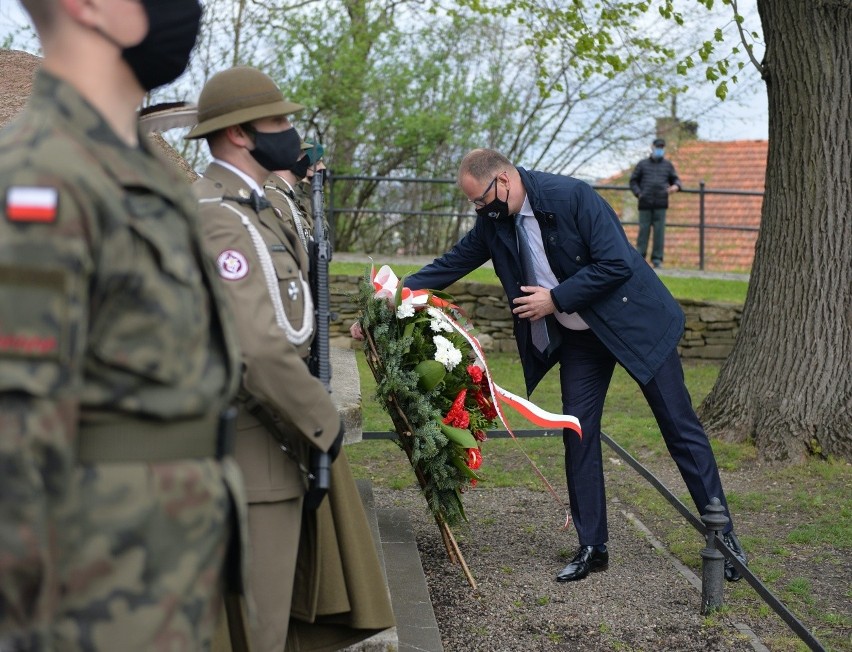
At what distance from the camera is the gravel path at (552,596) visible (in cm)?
467

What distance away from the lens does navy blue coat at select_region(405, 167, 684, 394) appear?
507 centimetres

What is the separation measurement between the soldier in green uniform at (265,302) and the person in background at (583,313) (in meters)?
1.90

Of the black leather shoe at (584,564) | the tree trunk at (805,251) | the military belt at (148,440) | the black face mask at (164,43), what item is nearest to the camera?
the military belt at (148,440)

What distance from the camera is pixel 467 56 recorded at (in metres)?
18.6

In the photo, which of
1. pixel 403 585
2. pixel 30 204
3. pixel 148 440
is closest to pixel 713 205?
pixel 403 585

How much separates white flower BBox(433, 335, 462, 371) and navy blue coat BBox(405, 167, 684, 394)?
497 mm

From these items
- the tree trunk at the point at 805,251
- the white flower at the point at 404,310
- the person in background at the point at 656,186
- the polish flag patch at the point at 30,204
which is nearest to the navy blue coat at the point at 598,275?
the white flower at the point at 404,310

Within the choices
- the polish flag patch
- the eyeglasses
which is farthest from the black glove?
the eyeglasses

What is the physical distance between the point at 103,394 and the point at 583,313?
362cm

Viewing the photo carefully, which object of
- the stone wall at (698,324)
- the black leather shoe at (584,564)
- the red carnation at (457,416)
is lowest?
the black leather shoe at (584,564)

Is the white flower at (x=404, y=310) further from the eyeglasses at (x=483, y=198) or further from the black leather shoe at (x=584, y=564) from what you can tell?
the black leather shoe at (x=584, y=564)

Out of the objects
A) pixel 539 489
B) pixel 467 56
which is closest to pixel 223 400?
pixel 539 489

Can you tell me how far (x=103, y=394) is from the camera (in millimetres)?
1792

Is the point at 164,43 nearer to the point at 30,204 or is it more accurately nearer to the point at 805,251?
the point at 30,204
